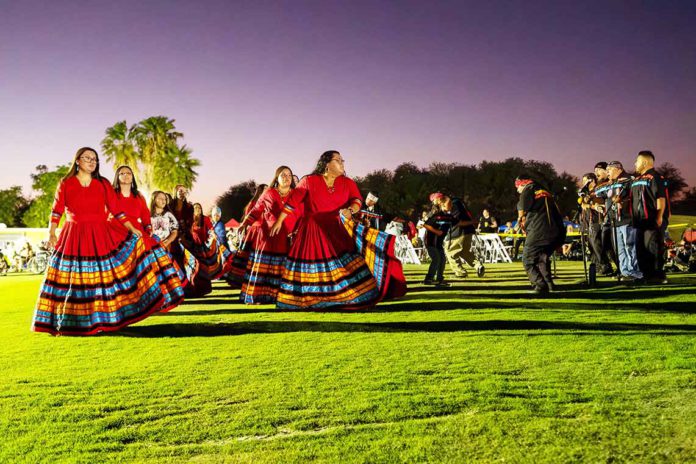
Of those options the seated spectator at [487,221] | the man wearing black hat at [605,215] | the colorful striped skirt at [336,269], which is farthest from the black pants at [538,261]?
the seated spectator at [487,221]

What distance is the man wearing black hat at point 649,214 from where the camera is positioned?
10094mm

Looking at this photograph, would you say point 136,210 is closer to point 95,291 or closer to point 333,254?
point 95,291

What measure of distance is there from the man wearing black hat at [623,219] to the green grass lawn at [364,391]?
13.2 feet

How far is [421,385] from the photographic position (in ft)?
12.5

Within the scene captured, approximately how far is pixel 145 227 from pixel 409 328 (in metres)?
4.07

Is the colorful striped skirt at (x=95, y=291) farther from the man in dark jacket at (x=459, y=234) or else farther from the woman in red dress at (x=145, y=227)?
the man in dark jacket at (x=459, y=234)

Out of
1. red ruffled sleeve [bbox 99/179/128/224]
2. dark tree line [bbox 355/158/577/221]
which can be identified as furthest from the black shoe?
dark tree line [bbox 355/158/577/221]

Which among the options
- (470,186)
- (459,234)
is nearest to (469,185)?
(470,186)

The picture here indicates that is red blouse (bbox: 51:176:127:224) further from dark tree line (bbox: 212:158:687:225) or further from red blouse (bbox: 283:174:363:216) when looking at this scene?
dark tree line (bbox: 212:158:687:225)

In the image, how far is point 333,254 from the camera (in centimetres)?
837

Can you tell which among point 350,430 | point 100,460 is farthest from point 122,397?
point 350,430

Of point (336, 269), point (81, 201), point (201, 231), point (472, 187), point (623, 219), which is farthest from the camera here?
point (472, 187)

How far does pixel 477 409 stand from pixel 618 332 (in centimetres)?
299

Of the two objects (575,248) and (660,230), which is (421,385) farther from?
(575,248)
